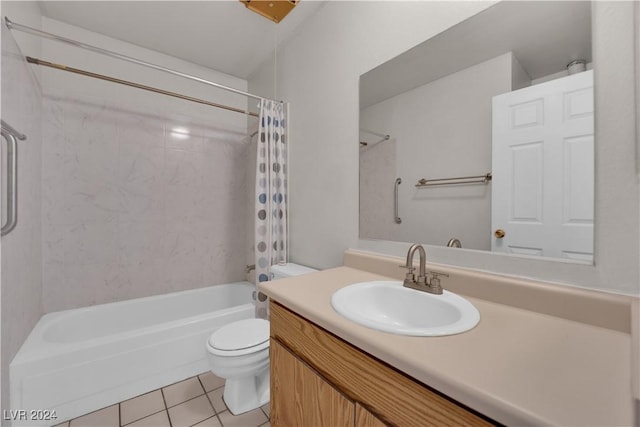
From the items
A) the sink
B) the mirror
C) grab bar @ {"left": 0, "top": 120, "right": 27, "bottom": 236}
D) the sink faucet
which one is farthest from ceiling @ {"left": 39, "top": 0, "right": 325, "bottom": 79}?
the sink

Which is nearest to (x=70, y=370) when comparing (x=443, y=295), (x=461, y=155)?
(x=443, y=295)

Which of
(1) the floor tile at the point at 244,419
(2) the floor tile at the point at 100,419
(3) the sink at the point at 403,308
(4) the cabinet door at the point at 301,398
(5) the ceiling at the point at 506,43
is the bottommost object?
(1) the floor tile at the point at 244,419

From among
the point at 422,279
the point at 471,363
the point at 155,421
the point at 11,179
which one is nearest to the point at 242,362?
Answer: the point at 155,421

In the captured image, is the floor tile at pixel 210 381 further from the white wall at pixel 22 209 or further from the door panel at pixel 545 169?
the door panel at pixel 545 169

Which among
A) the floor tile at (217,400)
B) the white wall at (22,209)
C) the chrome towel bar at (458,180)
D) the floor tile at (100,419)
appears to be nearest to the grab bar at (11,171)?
the white wall at (22,209)

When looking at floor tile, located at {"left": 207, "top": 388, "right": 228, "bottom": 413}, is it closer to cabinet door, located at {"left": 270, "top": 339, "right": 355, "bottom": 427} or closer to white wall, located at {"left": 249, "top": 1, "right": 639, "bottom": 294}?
cabinet door, located at {"left": 270, "top": 339, "right": 355, "bottom": 427}

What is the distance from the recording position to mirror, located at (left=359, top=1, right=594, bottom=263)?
0.76 m

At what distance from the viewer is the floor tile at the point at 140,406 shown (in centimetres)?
135

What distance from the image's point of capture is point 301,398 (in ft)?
2.67

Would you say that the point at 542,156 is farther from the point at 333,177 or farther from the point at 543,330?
the point at 333,177

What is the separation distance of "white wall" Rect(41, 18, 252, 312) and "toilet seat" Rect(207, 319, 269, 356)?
1.05 meters

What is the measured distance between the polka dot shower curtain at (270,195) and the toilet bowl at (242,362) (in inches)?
14.7

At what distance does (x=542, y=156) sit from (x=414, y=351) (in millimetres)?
760

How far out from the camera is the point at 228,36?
1.93 m
